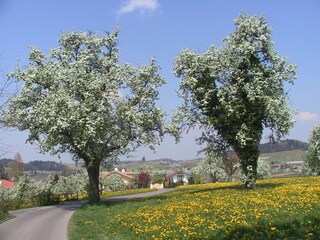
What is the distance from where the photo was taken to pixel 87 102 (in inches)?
1222

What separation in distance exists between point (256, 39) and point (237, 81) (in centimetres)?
349

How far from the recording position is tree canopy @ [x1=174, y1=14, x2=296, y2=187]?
31.6 metres

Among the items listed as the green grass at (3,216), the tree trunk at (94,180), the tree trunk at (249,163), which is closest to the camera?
the green grass at (3,216)

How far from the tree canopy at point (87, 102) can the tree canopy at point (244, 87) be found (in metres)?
3.63

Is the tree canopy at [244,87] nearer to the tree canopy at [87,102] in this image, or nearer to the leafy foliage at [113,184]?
the tree canopy at [87,102]

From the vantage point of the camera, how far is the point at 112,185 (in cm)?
9219

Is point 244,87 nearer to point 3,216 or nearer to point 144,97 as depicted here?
point 144,97

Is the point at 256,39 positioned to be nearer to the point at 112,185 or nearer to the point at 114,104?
Answer: the point at 114,104

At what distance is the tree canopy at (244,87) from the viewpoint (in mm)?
31641

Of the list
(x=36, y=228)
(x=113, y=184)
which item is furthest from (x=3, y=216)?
(x=113, y=184)

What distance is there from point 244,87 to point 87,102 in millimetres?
11817

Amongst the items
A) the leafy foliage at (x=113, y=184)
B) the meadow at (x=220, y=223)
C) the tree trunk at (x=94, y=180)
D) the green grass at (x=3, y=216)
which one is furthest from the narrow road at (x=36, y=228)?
the leafy foliage at (x=113, y=184)

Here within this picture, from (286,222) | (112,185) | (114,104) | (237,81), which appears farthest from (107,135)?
(112,185)

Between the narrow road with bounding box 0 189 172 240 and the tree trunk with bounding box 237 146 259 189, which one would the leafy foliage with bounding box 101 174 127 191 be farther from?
the narrow road with bounding box 0 189 172 240
